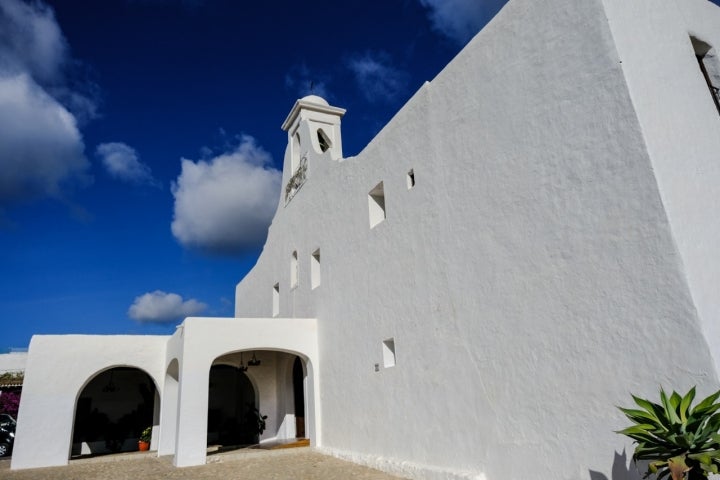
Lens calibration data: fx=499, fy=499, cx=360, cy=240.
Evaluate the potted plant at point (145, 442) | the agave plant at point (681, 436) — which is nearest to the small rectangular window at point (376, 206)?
the agave plant at point (681, 436)

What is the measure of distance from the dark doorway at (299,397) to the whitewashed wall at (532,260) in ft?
15.3

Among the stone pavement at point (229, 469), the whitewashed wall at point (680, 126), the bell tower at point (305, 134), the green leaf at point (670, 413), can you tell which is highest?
the bell tower at point (305, 134)

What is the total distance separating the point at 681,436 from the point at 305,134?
38.8ft

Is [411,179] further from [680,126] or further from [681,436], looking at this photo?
[681,436]

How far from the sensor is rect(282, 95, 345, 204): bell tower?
45.3 feet

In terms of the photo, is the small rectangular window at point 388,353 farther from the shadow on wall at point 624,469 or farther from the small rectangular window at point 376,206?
the shadow on wall at point 624,469

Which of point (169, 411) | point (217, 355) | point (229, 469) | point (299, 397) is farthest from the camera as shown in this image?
point (299, 397)

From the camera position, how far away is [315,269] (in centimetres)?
1241

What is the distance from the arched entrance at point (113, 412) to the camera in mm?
15992

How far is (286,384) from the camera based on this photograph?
13922 millimetres

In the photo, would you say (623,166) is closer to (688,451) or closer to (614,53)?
(614,53)

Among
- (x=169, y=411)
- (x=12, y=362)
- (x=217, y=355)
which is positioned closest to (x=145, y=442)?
(x=169, y=411)

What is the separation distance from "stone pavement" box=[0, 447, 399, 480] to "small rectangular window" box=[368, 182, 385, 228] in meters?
4.37

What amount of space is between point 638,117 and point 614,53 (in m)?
0.74
